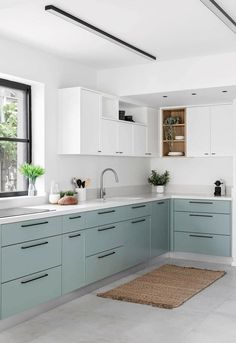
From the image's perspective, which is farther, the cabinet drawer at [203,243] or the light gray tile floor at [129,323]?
the cabinet drawer at [203,243]

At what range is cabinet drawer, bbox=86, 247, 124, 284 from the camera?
4832 millimetres

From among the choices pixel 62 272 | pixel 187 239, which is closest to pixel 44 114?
pixel 62 272

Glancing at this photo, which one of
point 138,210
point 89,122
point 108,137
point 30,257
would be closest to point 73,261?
point 30,257

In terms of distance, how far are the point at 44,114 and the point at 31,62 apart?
0.57m

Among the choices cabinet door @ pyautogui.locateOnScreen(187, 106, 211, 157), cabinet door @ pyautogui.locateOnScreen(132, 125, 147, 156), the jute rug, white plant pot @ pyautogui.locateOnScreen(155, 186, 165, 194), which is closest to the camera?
the jute rug

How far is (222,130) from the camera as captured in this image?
21.9 feet

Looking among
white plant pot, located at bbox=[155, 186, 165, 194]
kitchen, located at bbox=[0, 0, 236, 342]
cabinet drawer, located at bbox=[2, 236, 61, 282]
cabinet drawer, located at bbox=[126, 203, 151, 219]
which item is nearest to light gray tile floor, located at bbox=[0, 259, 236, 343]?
kitchen, located at bbox=[0, 0, 236, 342]

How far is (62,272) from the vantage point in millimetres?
4430

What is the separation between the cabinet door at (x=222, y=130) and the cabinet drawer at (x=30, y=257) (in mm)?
3188

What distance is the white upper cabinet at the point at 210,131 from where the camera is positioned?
6.65 meters

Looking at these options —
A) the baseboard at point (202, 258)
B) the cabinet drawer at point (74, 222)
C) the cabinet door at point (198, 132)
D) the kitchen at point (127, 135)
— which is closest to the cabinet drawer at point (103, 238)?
the kitchen at point (127, 135)

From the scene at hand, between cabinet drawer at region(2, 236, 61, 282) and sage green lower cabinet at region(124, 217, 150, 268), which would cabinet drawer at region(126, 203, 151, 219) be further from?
cabinet drawer at region(2, 236, 61, 282)

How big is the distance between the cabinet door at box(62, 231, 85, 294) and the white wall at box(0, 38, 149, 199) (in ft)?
3.09

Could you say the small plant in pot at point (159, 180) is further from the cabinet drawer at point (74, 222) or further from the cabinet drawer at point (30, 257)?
the cabinet drawer at point (30, 257)
